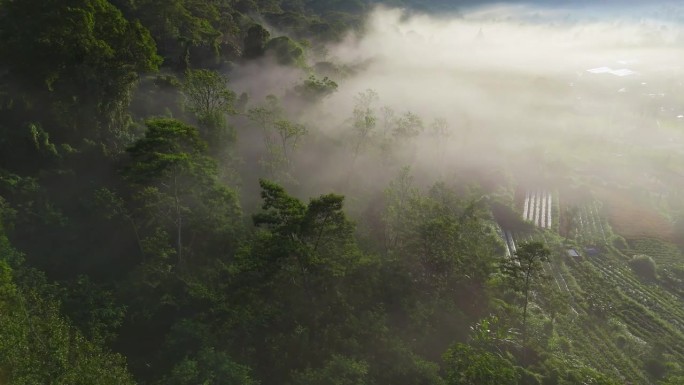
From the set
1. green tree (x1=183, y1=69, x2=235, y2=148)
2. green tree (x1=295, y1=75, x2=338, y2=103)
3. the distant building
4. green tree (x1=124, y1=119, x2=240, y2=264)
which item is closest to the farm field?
the distant building

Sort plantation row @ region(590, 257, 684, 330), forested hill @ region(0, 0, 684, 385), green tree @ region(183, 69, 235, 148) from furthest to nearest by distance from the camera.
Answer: plantation row @ region(590, 257, 684, 330) < green tree @ region(183, 69, 235, 148) < forested hill @ region(0, 0, 684, 385)

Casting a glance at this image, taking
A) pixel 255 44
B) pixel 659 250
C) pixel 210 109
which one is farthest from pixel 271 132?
pixel 659 250

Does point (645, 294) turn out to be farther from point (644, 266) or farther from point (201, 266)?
point (201, 266)

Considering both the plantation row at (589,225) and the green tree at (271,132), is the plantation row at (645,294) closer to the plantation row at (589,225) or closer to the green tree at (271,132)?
the plantation row at (589,225)

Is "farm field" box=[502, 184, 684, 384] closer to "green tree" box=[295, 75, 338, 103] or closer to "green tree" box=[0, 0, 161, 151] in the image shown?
"green tree" box=[295, 75, 338, 103]

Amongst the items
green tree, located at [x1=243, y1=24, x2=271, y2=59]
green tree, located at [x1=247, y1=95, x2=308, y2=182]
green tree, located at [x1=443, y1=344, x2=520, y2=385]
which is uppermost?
green tree, located at [x1=243, y1=24, x2=271, y2=59]

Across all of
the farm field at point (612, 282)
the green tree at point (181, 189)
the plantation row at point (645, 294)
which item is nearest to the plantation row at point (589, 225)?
the farm field at point (612, 282)
